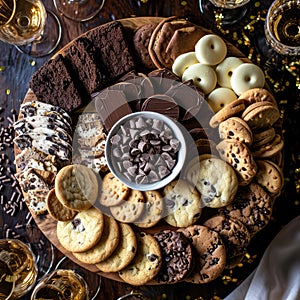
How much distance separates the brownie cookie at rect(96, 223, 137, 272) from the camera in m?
1.61

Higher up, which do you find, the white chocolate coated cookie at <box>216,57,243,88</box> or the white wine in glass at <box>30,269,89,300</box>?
the white chocolate coated cookie at <box>216,57,243,88</box>

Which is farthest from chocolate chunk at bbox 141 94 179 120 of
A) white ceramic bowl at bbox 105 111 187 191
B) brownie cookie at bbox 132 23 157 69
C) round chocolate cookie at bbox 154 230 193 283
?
round chocolate cookie at bbox 154 230 193 283

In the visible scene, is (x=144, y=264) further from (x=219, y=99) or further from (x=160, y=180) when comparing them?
(x=219, y=99)

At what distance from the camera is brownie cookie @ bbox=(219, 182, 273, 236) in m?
1.65

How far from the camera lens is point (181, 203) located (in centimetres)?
164

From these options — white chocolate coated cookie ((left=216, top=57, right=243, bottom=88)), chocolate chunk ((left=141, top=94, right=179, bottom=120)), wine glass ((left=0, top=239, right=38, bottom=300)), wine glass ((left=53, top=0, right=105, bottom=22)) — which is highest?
wine glass ((left=53, top=0, right=105, bottom=22))

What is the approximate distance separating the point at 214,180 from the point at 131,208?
0.24 metres

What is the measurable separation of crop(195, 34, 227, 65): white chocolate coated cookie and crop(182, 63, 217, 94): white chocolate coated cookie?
2 centimetres

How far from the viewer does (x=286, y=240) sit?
1728 mm

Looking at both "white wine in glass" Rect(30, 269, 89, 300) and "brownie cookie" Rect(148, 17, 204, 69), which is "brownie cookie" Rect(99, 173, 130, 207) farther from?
"brownie cookie" Rect(148, 17, 204, 69)

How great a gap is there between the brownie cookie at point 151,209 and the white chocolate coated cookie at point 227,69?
0.37 metres

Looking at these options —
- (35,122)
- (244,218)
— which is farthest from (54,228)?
(244,218)

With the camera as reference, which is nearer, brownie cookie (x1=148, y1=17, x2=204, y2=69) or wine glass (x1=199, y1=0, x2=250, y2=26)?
brownie cookie (x1=148, y1=17, x2=204, y2=69)

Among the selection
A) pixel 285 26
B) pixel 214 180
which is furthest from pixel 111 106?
pixel 285 26
